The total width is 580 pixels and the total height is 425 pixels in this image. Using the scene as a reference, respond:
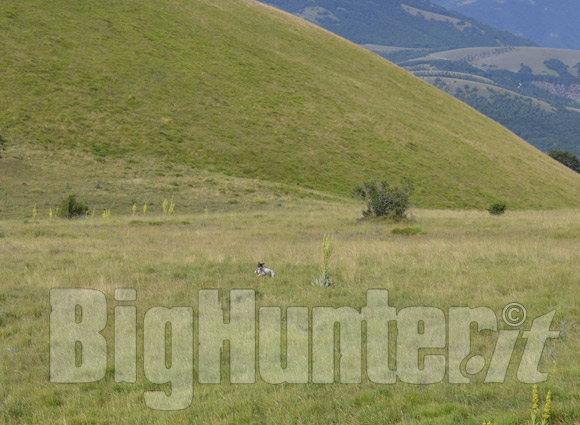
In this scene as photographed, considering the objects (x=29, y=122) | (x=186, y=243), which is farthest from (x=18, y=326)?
(x=29, y=122)

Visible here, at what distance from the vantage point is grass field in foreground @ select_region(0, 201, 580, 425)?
17.8ft

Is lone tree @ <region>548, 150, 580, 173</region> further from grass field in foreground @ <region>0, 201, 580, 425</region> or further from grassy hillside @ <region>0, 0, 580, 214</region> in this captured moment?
grass field in foreground @ <region>0, 201, 580, 425</region>

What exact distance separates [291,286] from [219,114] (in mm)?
47386

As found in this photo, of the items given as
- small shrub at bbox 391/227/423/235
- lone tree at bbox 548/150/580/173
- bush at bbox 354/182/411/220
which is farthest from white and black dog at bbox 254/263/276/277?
lone tree at bbox 548/150/580/173

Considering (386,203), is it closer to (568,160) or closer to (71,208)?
(71,208)

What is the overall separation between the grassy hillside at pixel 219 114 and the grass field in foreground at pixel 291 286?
1862 cm

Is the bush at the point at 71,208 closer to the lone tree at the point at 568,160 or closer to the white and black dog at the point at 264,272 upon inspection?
the white and black dog at the point at 264,272

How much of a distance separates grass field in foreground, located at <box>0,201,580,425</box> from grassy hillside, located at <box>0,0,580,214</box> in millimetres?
18622

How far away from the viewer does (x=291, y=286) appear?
1080cm

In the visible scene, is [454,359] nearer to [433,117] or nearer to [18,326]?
[18,326]

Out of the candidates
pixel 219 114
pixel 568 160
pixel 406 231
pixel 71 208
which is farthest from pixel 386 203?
pixel 568 160

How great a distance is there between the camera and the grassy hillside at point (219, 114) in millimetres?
46312

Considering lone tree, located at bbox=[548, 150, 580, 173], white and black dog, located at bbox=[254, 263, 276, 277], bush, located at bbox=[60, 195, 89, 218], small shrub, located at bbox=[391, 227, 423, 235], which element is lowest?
bush, located at bbox=[60, 195, 89, 218]

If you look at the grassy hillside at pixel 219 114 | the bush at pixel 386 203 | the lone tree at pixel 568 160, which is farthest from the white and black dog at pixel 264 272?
the lone tree at pixel 568 160
